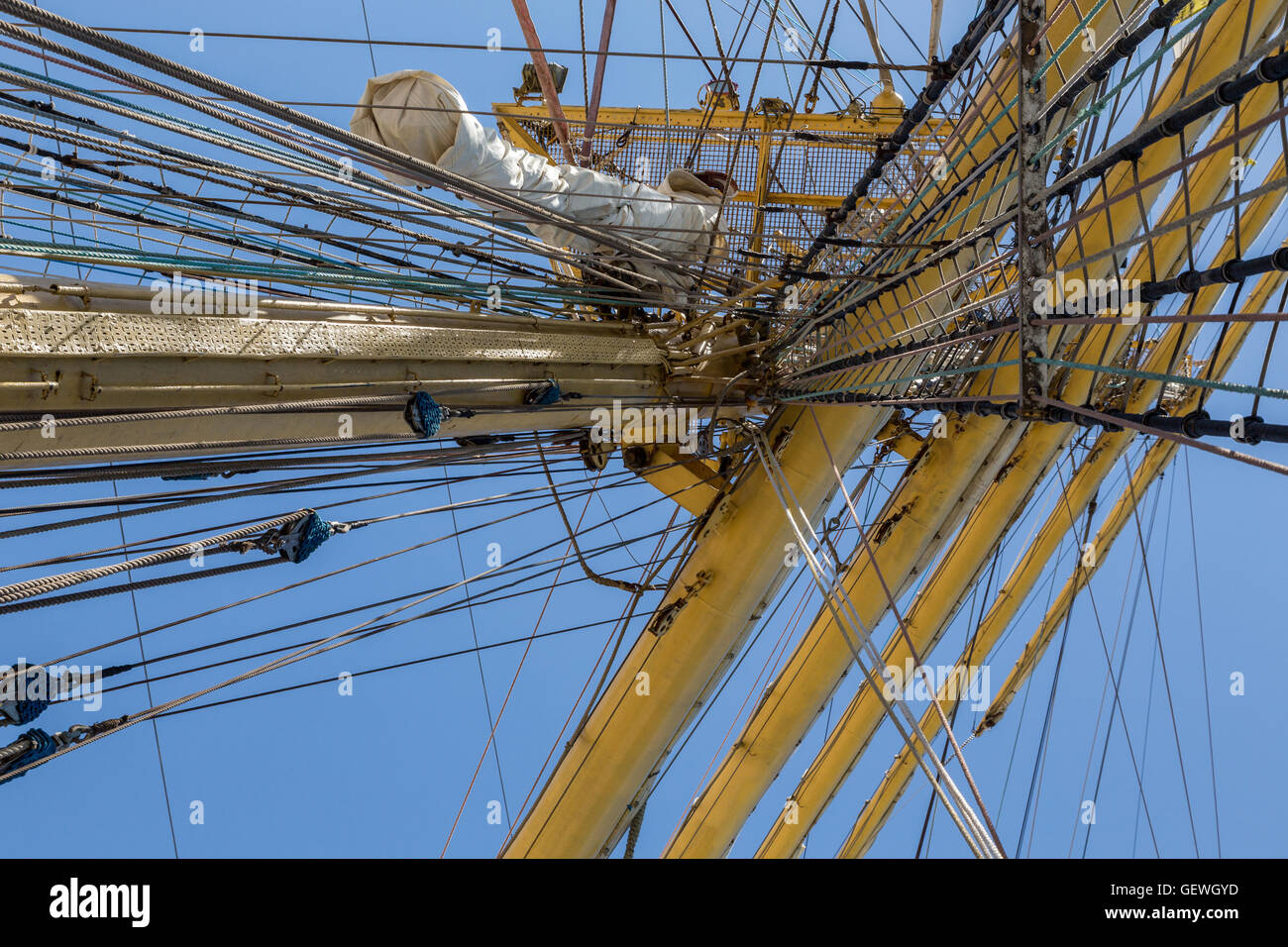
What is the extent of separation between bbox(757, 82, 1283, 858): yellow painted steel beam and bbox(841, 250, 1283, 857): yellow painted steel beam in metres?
0.39

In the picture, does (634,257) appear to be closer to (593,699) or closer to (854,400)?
(854,400)

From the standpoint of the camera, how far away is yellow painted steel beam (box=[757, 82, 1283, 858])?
834cm

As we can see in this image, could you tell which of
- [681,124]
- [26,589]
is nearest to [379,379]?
[26,589]

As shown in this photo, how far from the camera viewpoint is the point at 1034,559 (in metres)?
11.2

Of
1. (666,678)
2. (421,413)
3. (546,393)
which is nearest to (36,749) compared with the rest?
(421,413)

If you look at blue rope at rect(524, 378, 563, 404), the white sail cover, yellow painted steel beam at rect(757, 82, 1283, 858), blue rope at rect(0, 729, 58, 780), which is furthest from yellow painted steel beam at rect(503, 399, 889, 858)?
yellow painted steel beam at rect(757, 82, 1283, 858)

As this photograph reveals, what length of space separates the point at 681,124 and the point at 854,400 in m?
4.32

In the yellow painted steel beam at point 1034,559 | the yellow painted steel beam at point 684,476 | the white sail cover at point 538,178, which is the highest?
the white sail cover at point 538,178

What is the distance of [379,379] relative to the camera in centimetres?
334

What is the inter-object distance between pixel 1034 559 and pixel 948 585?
10.2 feet

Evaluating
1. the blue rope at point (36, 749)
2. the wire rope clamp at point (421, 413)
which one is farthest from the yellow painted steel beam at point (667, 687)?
the blue rope at point (36, 749)

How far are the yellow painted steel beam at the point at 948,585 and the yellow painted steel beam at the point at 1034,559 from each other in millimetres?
390

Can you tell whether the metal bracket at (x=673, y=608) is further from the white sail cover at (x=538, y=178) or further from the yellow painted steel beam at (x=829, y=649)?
the yellow painted steel beam at (x=829, y=649)

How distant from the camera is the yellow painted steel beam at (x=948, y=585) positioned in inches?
328
